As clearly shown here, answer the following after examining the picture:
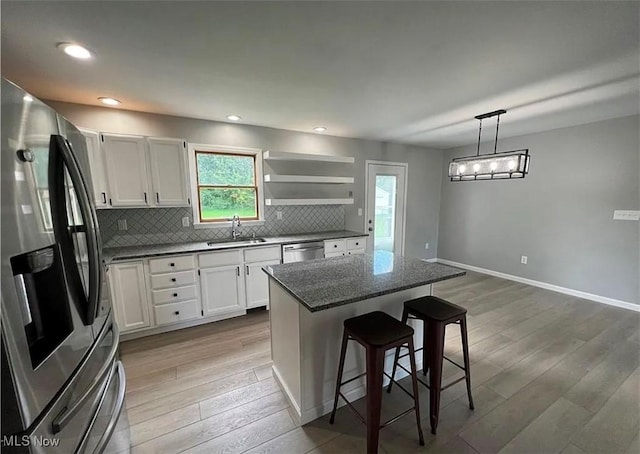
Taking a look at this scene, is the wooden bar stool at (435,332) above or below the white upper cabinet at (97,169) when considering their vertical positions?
below

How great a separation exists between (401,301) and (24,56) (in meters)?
3.20

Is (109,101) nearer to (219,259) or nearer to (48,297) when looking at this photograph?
(219,259)

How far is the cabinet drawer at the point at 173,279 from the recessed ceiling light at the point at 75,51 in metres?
A: 1.93

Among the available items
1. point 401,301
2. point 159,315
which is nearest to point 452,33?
point 401,301

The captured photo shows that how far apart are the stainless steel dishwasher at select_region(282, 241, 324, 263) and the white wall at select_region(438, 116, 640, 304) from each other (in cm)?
333

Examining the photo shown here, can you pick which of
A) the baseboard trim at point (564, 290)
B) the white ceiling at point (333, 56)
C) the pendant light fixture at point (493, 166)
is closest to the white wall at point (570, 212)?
the baseboard trim at point (564, 290)

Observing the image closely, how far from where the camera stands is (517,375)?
2127mm

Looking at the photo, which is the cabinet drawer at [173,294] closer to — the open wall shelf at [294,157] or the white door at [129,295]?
the white door at [129,295]

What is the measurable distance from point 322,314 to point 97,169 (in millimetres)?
2718

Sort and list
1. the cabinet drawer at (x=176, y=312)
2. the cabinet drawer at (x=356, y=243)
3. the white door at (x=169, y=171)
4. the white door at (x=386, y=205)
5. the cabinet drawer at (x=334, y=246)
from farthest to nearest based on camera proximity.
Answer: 1. the white door at (x=386, y=205)
2. the cabinet drawer at (x=356, y=243)
3. the cabinet drawer at (x=334, y=246)
4. the white door at (x=169, y=171)
5. the cabinet drawer at (x=176, y=312)

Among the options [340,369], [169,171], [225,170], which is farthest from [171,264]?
[340,369]

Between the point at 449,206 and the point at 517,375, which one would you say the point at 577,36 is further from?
the point at 449,206

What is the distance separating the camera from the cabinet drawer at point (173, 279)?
2691mm

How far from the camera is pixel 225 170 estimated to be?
344 centimetres
